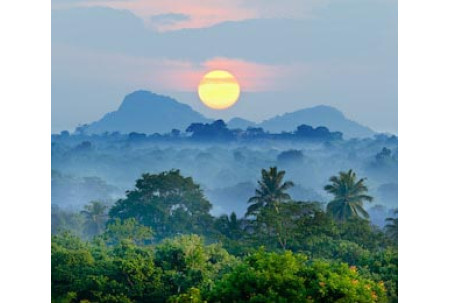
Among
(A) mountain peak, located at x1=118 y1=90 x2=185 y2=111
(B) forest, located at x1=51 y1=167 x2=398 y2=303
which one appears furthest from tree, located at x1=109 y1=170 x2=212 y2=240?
(A) mountain peak, located at x1=118 y1=90 x2=185 y2=111

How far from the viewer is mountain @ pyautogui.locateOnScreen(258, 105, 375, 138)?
1008cm

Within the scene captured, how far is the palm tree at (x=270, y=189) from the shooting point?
34.9ft

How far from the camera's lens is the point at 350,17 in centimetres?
999

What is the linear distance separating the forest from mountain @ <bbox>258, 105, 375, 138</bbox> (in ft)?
1.29

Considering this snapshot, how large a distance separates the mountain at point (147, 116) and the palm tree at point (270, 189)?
875 mm
